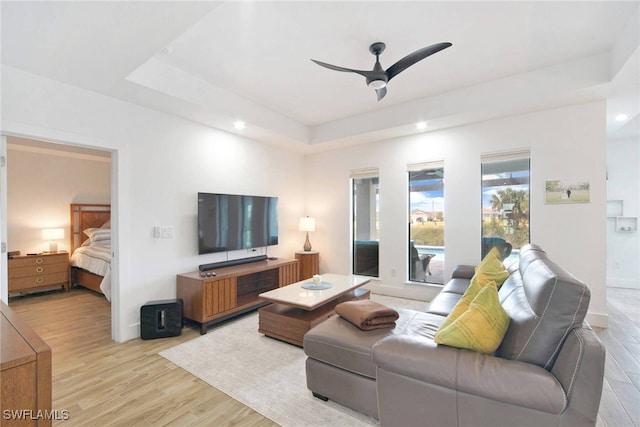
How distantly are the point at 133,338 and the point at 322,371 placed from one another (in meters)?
2.31

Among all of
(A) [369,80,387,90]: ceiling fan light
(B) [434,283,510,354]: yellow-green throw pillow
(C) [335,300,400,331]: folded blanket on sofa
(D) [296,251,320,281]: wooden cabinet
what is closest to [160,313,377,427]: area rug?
(C) [335,300,400,331]: folded blanket on sofa

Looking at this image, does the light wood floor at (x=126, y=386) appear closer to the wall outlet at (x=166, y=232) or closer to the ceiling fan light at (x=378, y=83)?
the wall outlet at (x=166, y=232)

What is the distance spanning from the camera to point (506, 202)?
390 cm

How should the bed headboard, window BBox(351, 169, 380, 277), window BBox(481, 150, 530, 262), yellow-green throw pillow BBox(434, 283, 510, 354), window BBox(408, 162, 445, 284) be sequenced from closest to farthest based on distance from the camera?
yellow-green throw pillow BBox(434, 283, 510, 354) < window BBox(481, 150, 530, 262) < window BBox(408, 162, 445, 284) < window BBox(351, 169, 380, 277) < the bed headboard

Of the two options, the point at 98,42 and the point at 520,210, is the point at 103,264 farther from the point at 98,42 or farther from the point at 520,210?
the point at 520,210

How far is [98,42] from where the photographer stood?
6.96 feet

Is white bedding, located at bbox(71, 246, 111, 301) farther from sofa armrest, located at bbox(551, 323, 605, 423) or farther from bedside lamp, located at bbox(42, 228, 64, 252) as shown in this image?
sofa armrest, located at bbox(551, 323, 605, 423)

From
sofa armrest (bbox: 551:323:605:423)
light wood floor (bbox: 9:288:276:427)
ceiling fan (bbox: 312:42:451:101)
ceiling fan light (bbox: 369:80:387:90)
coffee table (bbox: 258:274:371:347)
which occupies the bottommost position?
light wood floor (bbox: 9:288:276:427)

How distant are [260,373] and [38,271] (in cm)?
467

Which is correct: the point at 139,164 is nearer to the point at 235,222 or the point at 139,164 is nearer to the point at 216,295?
the point at 235,222

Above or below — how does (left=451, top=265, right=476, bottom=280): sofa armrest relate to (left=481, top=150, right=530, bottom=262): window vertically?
below

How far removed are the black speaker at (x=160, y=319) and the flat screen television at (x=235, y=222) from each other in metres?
0.76

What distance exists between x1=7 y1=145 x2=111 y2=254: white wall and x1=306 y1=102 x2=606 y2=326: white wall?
4.36 meters

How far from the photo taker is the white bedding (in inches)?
177
